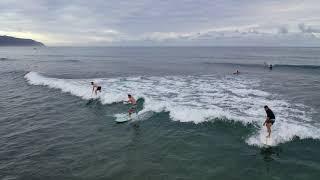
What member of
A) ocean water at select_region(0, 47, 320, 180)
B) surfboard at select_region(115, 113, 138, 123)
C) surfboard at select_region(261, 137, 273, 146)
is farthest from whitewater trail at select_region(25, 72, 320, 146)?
surfboard at select_region(115, 113, 138, 123)

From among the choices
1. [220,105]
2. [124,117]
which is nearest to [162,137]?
[124,117]

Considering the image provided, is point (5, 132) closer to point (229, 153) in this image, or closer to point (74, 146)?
point (74, 146)

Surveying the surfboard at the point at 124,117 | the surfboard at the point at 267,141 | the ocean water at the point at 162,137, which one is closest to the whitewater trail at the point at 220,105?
the ocean water at the point at 162,137

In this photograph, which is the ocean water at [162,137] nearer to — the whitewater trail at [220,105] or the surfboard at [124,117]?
the whitewater trail at [220,105]

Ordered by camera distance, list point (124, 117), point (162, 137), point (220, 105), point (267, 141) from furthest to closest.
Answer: point (220, 105)
point (124, 117)
point (162, 137)
point (267, 141)

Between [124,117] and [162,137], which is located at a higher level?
[124,117]

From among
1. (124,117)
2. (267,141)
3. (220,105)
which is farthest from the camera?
(220,105)

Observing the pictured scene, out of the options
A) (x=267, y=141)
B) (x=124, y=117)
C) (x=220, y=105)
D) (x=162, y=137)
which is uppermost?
(x=220, y=105)

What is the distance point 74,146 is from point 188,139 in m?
7.07

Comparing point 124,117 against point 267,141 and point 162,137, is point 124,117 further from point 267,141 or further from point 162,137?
point 267,141

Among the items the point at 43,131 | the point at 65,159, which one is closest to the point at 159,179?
the point at 65,159

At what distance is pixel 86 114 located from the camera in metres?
26.2

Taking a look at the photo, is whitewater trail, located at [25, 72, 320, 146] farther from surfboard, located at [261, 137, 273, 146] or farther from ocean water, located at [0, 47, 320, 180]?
surfboard, located at [261, 137, 273, 146]

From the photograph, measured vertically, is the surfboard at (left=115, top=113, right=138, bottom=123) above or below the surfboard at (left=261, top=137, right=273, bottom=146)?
above
